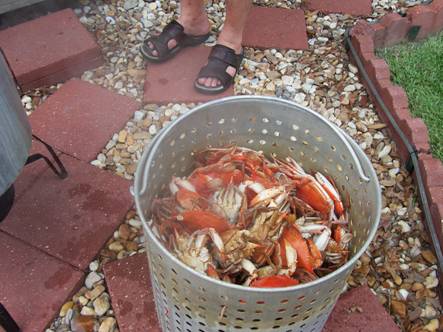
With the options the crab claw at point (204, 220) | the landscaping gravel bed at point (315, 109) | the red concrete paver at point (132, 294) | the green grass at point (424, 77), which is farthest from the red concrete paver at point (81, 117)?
the green grass at point (424, 77)

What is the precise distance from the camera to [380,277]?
1.73 metres

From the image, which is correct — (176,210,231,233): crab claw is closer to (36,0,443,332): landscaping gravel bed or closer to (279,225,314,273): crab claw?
(279,225,314,273): crab claw

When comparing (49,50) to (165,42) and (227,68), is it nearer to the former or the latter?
(165,42)

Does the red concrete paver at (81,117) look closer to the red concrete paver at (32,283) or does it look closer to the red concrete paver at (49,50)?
the red concrete paver at (49,50)

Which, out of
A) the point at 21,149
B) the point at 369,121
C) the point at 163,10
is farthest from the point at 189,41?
the point at 21,149

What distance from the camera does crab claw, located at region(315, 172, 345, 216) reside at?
1.36 meters

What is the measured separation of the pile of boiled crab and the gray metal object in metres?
0.42

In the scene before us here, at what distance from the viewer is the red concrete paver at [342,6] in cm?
263

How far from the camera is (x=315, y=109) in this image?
2.23 metres

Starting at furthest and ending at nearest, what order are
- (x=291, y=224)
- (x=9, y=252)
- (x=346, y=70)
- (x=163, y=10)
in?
(x=163, y=10) < (x=346, y=70) < (x=9, y=252) < (x=291, y=224)

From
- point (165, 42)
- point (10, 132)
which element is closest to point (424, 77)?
point (165, 42)

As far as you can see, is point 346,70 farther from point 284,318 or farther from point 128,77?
point 284,318

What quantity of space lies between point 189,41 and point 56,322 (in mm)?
1442

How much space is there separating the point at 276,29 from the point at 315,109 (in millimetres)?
542
